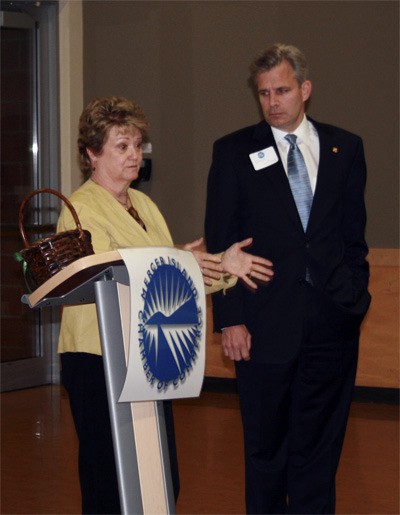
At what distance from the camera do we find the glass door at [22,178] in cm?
758

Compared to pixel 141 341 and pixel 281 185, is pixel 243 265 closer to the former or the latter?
pixel 141 341

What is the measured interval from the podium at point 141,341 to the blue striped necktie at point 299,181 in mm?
1166

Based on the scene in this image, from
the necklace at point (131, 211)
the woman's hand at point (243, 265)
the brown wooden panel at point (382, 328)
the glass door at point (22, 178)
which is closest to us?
the woman's hand at point (243, 265)

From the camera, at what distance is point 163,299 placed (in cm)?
224

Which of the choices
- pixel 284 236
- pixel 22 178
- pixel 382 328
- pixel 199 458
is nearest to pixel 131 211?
pixel 284 236

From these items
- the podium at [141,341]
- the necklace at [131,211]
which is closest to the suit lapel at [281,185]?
the necklace at [131,211]

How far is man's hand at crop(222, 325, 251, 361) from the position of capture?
3420 millimetres

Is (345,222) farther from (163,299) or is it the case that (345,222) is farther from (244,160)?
(163,299)

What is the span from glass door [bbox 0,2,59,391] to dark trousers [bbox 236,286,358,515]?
431cm

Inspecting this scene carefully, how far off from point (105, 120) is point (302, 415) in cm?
128

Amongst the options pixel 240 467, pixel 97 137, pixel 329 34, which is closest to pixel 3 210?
pixel 329 34

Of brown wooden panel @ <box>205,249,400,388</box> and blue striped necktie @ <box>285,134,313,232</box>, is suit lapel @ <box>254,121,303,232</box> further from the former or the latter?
brown wooden panel @ <box>205,249,400,388</box>

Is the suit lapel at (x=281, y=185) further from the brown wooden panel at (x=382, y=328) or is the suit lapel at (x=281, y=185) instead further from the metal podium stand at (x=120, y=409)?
the brown wooden panel at (x=382, y=328)

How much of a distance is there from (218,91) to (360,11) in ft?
3.91
